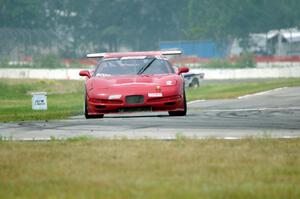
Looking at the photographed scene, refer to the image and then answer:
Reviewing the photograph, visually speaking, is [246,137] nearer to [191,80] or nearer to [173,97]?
[173,97]

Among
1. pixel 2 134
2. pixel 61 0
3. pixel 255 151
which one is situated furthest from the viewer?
pixel 61 0

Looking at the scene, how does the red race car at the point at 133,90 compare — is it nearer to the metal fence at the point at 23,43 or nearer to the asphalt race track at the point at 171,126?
the asphalt race track at the point at 171,126

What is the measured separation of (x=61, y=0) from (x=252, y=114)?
9330 cm

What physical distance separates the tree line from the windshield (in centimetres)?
8080

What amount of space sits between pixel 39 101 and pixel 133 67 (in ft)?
24.1

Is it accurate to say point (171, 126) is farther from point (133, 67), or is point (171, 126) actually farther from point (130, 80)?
point (133, 67)

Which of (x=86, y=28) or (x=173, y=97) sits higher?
(x=86, y=28)

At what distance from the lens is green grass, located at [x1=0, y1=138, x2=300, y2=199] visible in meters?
9.53

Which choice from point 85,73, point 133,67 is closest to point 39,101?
point 85,73

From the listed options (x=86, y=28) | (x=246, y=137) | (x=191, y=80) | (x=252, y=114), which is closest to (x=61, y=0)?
(x=86, y=28)

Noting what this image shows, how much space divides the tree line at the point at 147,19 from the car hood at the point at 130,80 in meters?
81.6

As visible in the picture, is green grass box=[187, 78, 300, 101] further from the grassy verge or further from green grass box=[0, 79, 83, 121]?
green grass box=[0, 79, 83, 121]

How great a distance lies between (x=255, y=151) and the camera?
42.3 feet

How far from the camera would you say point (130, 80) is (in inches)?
798
